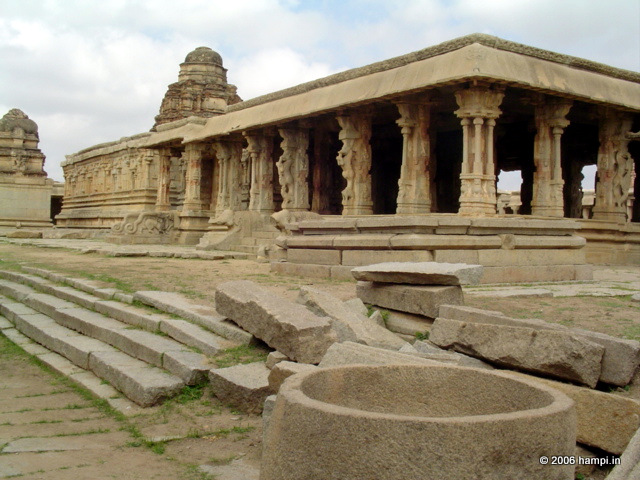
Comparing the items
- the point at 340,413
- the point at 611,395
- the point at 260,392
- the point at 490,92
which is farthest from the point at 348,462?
the point at 490,92

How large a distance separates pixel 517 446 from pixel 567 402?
356 mm

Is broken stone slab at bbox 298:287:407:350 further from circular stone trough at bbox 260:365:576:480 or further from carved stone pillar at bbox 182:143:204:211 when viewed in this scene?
carved stone pillar at bbox 182:143:204:211

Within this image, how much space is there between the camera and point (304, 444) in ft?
7.60

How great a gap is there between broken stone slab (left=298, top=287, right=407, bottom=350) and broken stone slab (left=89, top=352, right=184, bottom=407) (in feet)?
4.10

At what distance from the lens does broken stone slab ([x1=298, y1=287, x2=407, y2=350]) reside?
4875 mm

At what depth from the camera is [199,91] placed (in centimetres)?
2698

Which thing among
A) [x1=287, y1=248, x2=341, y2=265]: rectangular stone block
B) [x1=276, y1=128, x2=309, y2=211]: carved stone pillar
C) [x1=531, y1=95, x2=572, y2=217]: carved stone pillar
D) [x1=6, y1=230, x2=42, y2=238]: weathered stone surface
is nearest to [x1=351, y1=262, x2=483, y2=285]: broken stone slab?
[x1=287, y1=248, x2=341, y2=265]: rectangular stone block

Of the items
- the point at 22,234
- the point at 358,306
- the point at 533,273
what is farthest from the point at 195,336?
the point at 22,234

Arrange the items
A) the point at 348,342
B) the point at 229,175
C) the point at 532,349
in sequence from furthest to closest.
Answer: the point at 229,175 < the point at 348,342 < the point at 532,349

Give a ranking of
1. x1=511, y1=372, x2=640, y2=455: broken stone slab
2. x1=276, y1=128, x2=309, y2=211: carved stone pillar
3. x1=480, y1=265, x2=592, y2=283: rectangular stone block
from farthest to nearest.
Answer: x1=276, y1=128, x2=309, y2=211: carved stone pillar < x1=480, y1=265, x2=592, y2=283: rectangular stone block < x1=511, y1=372, x2=640, y2=455: broken stone slab

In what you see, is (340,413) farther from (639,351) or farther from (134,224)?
(134,224)

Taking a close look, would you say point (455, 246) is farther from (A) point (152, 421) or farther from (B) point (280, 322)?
(A) point (152, 421)

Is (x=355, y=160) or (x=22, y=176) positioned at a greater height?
(x=22, y=176)

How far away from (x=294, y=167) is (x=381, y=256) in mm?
7270
